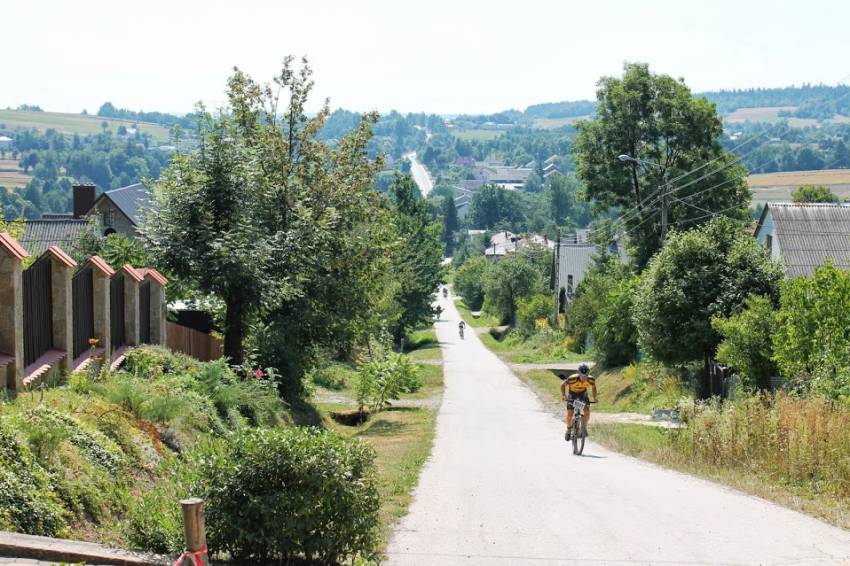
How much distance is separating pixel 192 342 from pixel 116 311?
299 inches

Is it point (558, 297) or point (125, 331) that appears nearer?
point (125, 331)

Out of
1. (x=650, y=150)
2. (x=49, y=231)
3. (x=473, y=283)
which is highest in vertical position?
(x=650, y=150)

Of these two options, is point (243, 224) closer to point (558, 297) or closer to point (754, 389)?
A: point (754, 389)

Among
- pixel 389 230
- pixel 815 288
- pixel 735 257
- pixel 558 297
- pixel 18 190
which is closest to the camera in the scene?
pixel 815 288

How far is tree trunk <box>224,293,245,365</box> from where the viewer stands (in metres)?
23.1

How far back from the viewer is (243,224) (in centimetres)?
2194

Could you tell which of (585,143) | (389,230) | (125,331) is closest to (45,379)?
(125,331)

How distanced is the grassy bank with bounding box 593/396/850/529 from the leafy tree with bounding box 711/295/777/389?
519 centimetres

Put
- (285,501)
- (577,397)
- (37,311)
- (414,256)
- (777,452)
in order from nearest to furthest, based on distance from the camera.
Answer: (285,501), (37,311), (777,452), (577,397), (414,256)

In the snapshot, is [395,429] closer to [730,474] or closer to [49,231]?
[730,474]

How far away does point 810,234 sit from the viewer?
34969mm

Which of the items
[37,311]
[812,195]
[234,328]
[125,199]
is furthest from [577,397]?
[812,195]

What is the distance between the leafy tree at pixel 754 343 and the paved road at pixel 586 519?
6.09 m

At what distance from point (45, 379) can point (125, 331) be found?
5977 millimetres
